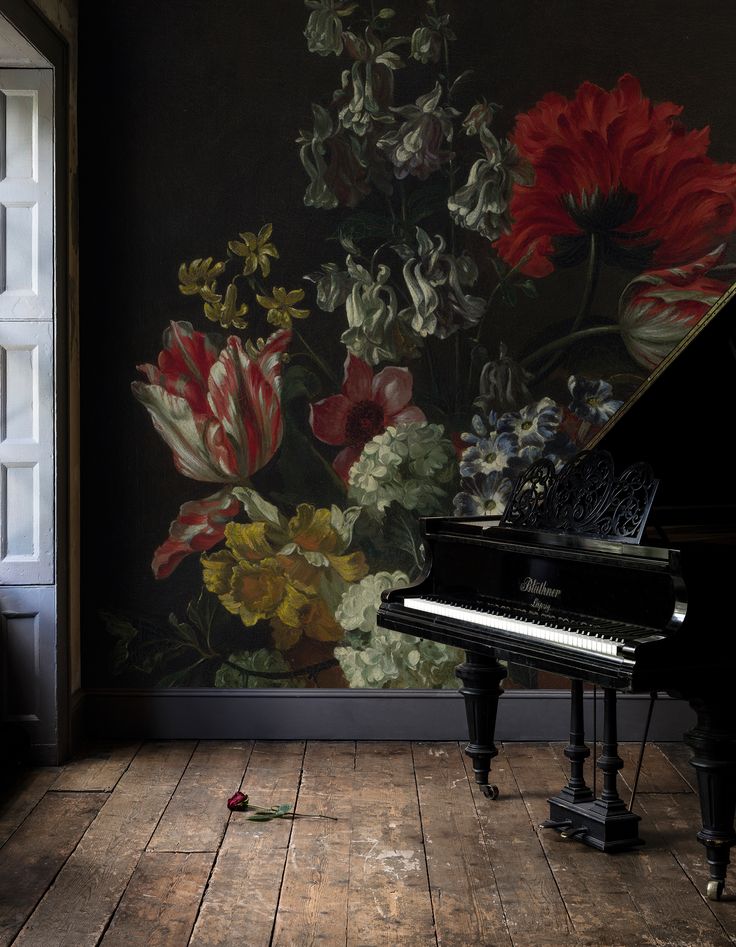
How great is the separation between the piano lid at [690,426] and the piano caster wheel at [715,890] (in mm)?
1248

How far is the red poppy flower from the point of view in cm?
484

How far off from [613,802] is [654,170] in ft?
8.76

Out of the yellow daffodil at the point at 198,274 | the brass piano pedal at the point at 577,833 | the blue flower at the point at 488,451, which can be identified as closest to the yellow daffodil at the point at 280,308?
the yellow daffodil at the point at 198,274

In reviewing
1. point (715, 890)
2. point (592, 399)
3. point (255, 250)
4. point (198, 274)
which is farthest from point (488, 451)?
point (715, 890)

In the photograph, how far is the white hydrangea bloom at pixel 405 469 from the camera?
4.93 metres

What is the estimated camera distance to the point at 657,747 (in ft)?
15.8

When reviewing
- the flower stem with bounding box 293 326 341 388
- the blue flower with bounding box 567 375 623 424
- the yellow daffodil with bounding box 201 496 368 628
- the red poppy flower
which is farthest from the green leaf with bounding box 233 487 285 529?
the red poppy flower

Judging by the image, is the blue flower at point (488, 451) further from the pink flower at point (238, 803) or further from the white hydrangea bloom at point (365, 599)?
the pink flower at point (238, 803)

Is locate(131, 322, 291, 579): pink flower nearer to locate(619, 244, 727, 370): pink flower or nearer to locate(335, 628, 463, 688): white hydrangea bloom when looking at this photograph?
locate(335, 628, 463, 688): white hydrangea bloom

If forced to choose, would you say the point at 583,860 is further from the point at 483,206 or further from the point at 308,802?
the point at 483,206

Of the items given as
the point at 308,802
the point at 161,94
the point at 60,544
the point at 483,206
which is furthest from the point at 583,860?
the point at 161,94

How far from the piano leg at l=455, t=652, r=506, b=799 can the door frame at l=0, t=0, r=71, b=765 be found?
1.65m

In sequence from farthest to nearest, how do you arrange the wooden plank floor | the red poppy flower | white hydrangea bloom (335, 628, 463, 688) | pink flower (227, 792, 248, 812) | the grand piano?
white hydrangea bloom (335, 628, 463, 688)
the red poppy flower
pink flower (227, 792, 248, 812)
the grand piano
the wooden plank floor

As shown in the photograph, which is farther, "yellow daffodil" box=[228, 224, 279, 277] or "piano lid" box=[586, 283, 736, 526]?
"yellow daffodil" box=[228, 224, 279, 277]
